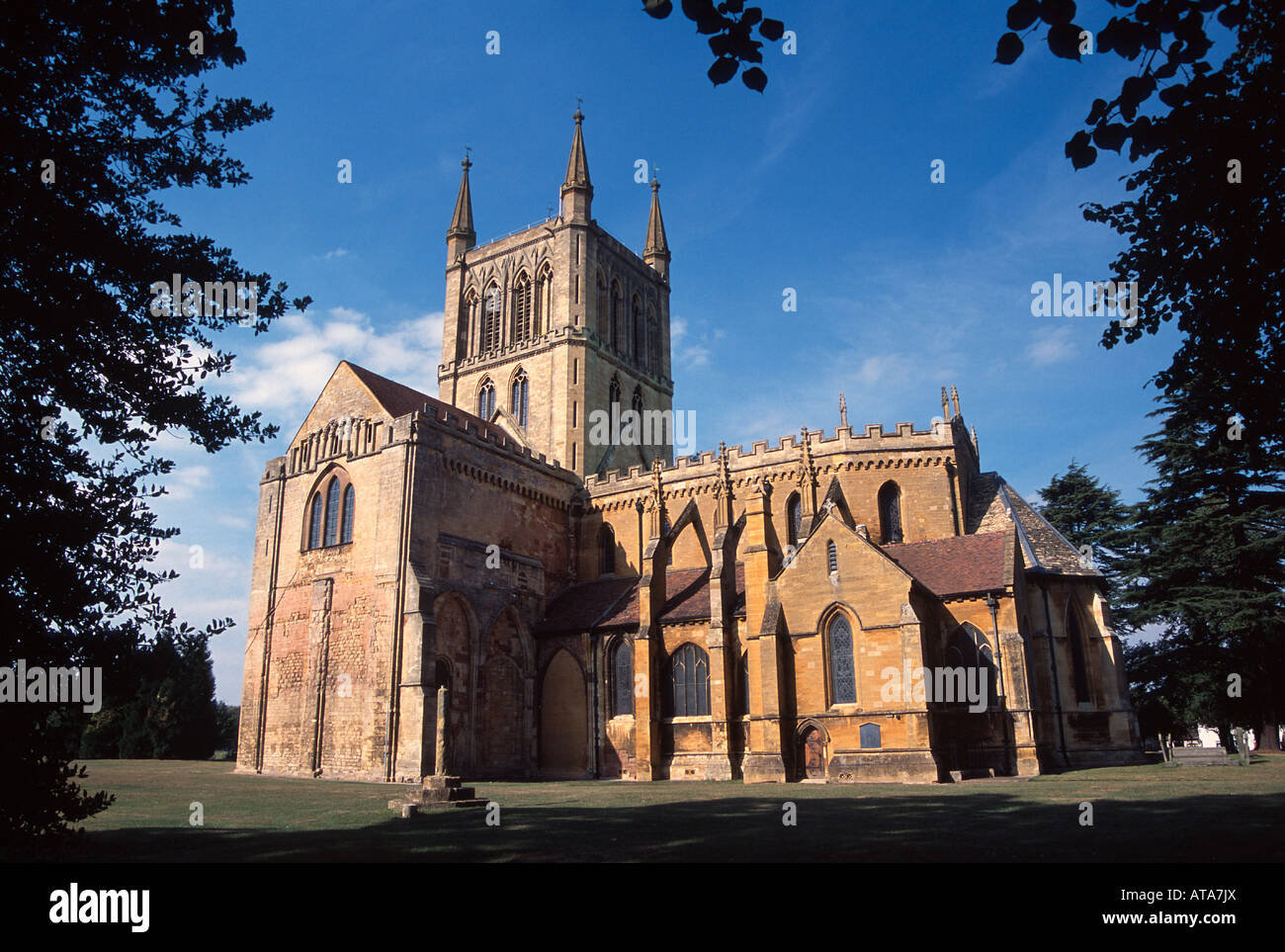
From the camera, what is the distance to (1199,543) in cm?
3781

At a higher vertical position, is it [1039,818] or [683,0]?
[683,0]

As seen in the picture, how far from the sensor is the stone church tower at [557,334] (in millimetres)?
46844

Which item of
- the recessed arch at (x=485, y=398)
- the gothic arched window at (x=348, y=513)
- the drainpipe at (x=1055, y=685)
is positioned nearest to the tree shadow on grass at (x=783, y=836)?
the drainpipe at (x=1055, y=685)

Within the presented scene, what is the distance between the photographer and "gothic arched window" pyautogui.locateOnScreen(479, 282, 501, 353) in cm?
5062

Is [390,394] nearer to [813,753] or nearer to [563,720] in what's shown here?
[563,720]

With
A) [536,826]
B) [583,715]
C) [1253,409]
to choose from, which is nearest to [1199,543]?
[583,715]

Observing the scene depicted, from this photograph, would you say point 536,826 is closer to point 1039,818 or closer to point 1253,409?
point 1039,818

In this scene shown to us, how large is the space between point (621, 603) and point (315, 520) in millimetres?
12699

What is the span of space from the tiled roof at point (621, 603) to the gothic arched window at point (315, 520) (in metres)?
9.62

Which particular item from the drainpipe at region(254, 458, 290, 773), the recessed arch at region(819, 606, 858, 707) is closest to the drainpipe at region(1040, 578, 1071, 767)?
the recessed arch at region(819, 606, 858, 707)

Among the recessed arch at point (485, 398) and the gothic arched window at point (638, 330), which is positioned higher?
the gothic arched window at point (638, 330)

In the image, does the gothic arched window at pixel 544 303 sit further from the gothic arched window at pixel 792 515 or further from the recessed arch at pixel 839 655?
the recessed arch at pixel 839 655

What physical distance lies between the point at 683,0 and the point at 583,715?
3149 cm
